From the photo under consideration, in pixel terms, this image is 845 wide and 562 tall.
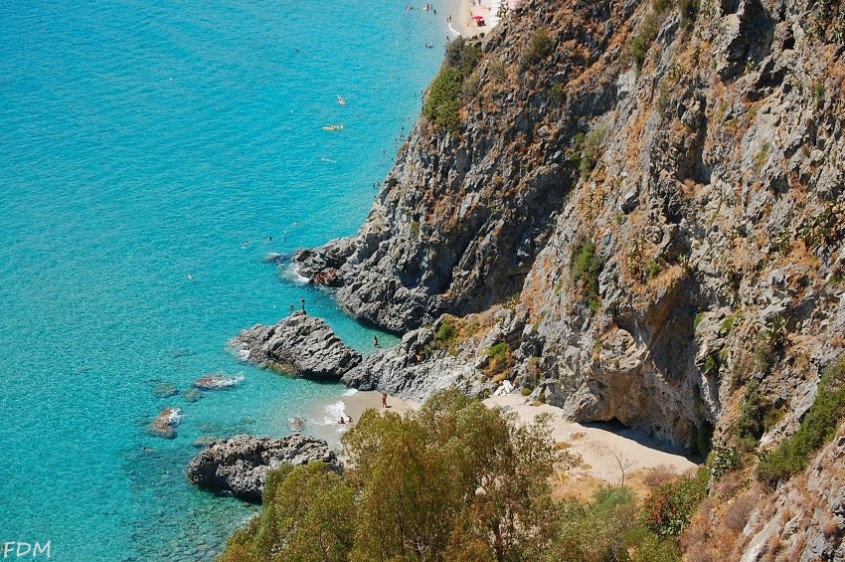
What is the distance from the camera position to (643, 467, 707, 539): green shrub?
105ft

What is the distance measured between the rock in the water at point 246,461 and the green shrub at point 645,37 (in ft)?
84.6

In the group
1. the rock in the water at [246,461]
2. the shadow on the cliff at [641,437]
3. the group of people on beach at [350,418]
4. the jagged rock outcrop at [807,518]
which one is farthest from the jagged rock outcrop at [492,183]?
the jagged rock outcrop at [807,518]

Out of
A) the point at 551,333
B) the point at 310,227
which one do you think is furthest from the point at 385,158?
the point at 551,333

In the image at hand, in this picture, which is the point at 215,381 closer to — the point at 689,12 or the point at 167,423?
the point at 167,423

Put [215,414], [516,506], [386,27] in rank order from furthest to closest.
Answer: [386,27] → [215,414] → [516,506]

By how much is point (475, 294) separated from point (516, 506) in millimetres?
30577

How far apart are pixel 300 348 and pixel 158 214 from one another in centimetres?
2586

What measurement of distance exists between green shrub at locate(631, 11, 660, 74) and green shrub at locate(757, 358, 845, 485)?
25.8 metres

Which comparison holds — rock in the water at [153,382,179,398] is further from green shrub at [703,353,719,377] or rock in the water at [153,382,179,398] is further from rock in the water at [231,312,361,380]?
green shrub at [703,353,719,377]

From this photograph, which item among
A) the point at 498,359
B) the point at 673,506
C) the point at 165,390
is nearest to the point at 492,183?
the point at 498,359

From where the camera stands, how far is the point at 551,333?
47.1 metres

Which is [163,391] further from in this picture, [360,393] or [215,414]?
[360,393]

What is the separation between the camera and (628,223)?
42.3 metres

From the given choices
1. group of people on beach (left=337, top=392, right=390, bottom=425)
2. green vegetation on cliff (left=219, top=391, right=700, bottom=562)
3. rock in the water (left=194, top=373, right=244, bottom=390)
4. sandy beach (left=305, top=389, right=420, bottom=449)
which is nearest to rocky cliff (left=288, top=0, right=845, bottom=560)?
sandy beach (left=305, top=389, right=420, bottom=449)
